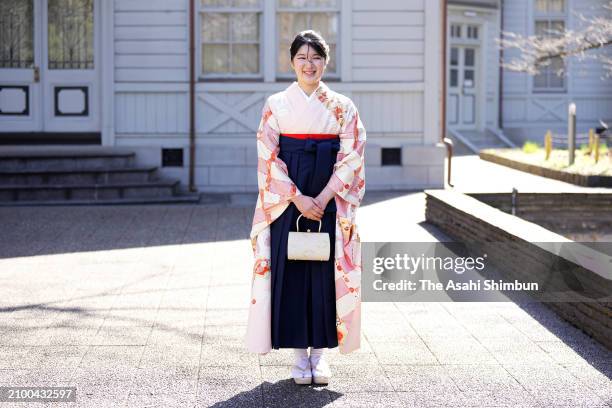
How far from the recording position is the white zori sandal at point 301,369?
5648 millimetres

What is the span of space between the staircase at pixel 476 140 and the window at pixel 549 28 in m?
2.57

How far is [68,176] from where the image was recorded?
1501 cm

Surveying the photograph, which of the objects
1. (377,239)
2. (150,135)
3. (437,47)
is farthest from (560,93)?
(377,239)

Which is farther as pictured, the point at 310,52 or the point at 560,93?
the point at 560,93

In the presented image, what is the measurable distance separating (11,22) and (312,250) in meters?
12.1

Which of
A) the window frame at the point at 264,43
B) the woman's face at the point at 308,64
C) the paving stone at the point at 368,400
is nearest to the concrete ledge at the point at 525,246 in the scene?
the paving stone at the point at 368,400

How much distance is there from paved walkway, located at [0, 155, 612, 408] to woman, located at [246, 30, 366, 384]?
0.28 m

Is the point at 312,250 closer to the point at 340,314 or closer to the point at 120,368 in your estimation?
the point at 340,314

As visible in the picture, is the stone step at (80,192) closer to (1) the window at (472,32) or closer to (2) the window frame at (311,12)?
(2) the window frame at (311,12)

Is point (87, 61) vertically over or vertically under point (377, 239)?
over

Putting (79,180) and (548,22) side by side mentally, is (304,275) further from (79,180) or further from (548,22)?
(548,22)

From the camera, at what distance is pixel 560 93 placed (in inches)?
1077

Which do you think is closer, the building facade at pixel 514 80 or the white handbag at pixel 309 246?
the white handbag at pixel 309 246

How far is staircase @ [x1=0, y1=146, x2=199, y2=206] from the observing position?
48.2 ft
